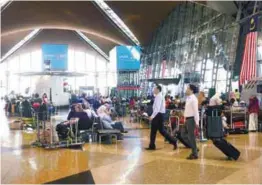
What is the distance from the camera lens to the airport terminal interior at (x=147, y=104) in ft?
21.1

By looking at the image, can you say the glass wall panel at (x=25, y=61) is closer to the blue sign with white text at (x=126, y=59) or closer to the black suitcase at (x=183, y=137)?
the blue sign with white text at (x=126, y=59)

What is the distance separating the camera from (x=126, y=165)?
6.59 meters

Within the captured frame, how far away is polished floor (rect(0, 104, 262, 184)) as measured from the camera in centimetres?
555

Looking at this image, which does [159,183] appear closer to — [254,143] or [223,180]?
[223,180]

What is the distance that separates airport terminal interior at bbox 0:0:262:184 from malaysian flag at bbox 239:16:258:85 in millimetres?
43

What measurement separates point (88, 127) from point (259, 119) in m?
6.30

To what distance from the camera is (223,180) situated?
17.7ft

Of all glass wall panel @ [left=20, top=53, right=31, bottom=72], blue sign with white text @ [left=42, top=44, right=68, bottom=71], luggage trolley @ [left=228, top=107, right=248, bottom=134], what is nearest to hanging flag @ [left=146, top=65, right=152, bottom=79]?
blue sign with white text @ [left=42, top=44, right=68, bottom=71]

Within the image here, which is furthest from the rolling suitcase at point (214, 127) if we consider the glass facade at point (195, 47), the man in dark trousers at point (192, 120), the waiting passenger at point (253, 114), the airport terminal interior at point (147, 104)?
the glass facade at point (195, 47)

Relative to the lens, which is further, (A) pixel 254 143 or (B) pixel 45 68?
(B) pixel 45 68

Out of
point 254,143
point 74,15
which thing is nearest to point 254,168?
point 254,143

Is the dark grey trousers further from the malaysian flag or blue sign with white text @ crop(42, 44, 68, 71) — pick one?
blue sign with white text @ crop(42, 44, 68, 71)

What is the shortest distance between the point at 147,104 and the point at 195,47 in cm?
677

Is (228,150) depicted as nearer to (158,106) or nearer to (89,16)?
(158,106)
